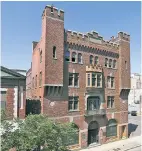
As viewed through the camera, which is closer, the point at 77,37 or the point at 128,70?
the point at 77,37

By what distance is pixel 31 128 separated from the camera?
1689 centimetres

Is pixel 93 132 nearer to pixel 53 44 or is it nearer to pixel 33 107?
pixel 33 107

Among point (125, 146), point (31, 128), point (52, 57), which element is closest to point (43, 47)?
point (52, 57)

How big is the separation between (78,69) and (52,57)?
4.82m

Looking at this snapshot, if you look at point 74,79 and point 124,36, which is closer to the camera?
point 74,79

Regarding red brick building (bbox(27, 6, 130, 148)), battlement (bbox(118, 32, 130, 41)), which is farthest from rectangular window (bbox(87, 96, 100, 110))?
battlement (bbox(118, 32, 130, 41))

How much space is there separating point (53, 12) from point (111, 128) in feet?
67.2

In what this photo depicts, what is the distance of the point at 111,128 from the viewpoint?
32031mm

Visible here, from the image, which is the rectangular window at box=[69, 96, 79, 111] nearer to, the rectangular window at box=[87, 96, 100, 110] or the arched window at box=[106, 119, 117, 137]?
the rectangular window at box=[87, 96, 100, 110]

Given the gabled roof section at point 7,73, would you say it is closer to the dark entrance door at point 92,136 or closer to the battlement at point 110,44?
the dark entrance door at point 92,136

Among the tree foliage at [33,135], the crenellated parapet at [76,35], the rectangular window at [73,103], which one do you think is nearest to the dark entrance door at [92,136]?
the rectangular window at [73,103]


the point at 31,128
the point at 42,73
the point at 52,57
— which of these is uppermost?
the point at 52,57

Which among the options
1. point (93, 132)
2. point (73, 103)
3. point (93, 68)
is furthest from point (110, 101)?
point (73, 103)

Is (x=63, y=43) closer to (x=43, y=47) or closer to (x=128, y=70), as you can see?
(x=43, y=47)
